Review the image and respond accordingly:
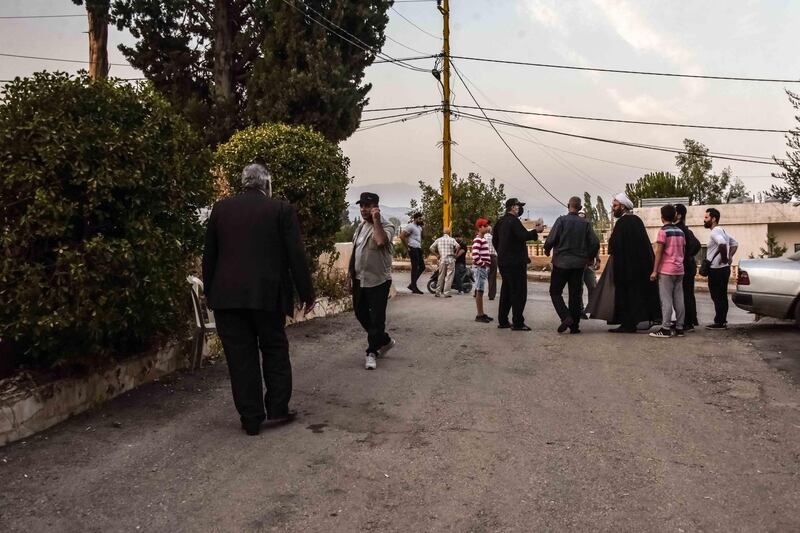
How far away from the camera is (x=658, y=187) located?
58.8m

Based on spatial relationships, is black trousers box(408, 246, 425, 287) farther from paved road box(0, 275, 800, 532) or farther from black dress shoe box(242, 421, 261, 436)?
black dress shoe box(242, 421, 261, 436)

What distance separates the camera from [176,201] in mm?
6074

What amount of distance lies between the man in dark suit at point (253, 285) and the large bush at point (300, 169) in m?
5.35

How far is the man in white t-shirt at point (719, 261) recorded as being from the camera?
35.0 feet

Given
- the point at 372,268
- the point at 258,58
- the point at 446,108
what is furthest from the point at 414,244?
the point at 446,108

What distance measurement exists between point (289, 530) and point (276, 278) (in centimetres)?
206

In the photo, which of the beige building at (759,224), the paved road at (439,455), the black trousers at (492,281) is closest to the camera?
the paved road at (439,455)

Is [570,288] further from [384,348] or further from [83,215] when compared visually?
[83,215]

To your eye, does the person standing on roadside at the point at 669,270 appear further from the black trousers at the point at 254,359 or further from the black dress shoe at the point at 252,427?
the black dress shoe at the point at 252,427

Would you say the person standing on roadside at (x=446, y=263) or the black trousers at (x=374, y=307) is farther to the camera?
the person standing on roadside at (x=446, y=263)

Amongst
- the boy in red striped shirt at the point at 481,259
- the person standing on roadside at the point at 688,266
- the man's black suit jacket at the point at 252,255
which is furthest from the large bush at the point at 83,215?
the person standing on roadside at the point at 688,266

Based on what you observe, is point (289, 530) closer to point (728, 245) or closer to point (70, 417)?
point (70, 417)

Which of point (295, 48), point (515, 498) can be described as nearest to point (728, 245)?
point (515, 498)

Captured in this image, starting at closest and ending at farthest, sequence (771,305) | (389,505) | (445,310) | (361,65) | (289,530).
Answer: (289,530)
(389,505)
(771,305)
(445,310)
(361,65)
